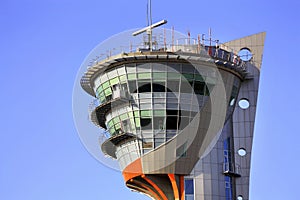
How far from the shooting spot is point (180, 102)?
68.4 m

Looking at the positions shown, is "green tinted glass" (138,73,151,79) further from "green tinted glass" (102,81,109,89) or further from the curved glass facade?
"green tinted glass" (102,81,109,89)

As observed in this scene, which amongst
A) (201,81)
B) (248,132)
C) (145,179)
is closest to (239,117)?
(248,132)

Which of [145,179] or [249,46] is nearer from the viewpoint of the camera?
[145,179]

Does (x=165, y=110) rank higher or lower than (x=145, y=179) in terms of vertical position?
higher

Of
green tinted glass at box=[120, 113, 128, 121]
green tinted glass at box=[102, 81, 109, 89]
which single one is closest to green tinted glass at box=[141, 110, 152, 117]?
green tinted glass at box=[120, 113, 128, 121]

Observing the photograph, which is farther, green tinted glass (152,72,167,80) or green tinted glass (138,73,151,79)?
green tinted glass (138,73,151,79)

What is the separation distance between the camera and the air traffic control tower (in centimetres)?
6850

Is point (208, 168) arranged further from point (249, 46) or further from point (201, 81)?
point (249, 46)

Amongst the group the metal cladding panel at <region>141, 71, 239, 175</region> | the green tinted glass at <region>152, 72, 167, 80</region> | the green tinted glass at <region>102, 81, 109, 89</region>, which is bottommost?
the metal cladding panel at <region>141, 71, 239, 175</region>

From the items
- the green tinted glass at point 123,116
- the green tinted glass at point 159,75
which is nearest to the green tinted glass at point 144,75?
the green tinted glass at point 159,75

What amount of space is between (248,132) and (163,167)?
9.69 m

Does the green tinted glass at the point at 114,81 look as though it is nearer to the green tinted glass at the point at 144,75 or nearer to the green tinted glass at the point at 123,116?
the green tinted glass at the point at 144,75

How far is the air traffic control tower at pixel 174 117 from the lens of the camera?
68500 millimetres

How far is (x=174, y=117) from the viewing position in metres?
68.5
